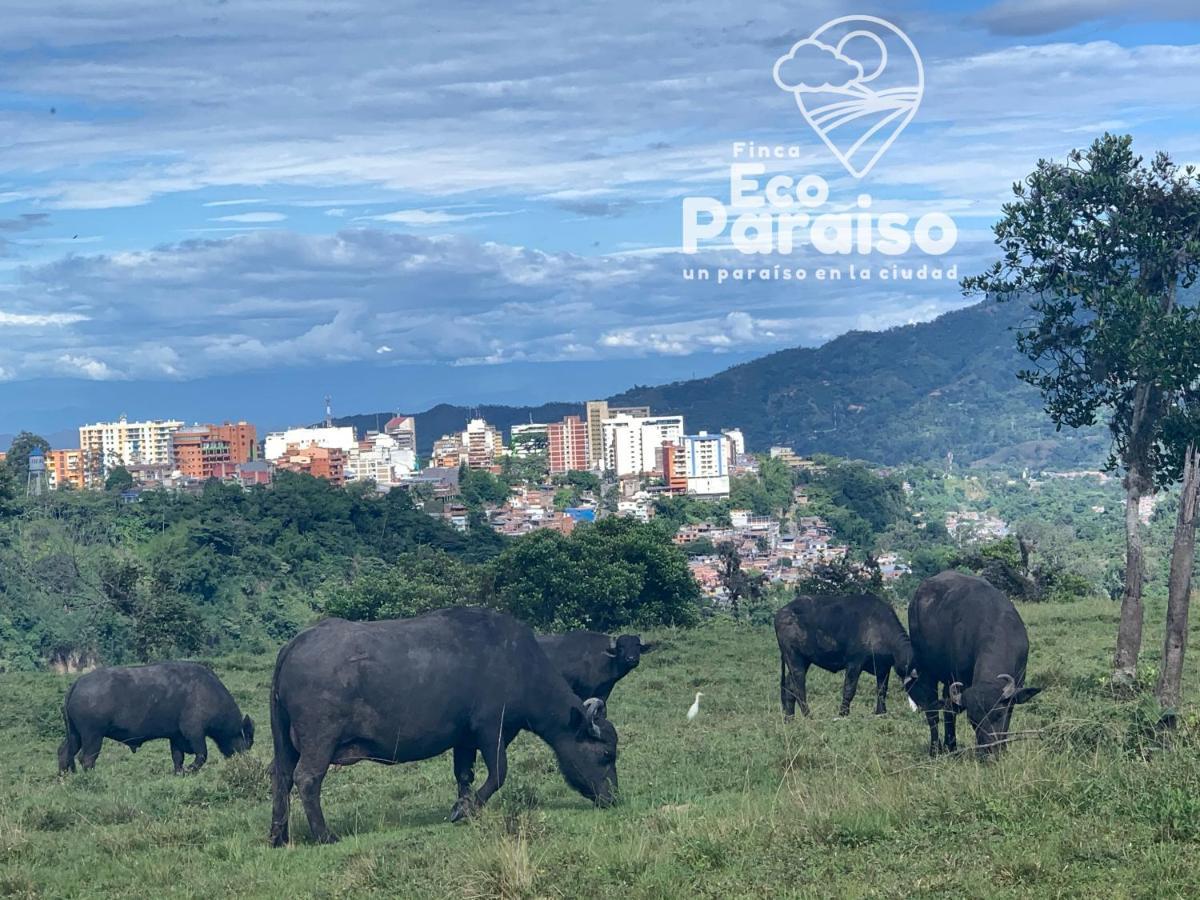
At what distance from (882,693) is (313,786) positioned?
9.57m

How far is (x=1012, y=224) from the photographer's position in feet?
70.4

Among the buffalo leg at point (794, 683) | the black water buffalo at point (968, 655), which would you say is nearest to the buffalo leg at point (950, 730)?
the black water buffalo at point (968, 655)

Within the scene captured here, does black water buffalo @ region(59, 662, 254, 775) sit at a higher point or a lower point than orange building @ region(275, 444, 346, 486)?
lower

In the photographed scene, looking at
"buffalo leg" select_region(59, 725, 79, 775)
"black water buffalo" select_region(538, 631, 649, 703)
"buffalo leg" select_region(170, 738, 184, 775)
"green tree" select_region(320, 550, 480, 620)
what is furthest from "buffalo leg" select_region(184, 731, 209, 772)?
"green tree" select_region(320, 550, 480, 620)

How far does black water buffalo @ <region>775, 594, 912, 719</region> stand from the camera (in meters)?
20.0

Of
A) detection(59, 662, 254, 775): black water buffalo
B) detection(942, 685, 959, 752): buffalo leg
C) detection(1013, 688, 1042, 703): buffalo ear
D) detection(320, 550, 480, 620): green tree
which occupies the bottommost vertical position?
detection(320, 550, 480, 620): green tree

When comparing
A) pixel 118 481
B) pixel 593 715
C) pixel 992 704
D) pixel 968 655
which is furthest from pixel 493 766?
pixel 118 481

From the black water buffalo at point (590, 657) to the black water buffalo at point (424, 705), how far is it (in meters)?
4.93

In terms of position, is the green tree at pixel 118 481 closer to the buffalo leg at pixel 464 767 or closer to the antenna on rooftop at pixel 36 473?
the antenna on rooftop at pixel 36 473

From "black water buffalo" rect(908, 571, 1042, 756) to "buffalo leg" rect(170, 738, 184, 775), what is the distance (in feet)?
32.6

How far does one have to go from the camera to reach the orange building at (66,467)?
473 ft

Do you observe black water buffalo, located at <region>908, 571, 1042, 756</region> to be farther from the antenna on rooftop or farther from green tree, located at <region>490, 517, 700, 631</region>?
the antenna on rooftop

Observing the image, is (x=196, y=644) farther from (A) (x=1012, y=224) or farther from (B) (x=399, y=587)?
(A) (x=1012, y=224)

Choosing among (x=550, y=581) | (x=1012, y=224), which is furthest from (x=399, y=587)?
(x=1012, y=224)
